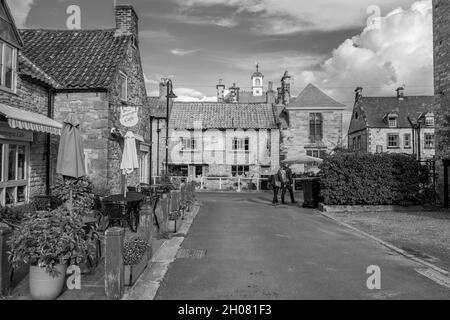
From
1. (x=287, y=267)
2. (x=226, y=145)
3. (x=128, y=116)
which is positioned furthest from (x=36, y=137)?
(x=226, y=145)

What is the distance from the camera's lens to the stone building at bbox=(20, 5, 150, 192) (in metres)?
14.2

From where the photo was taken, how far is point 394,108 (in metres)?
46.8

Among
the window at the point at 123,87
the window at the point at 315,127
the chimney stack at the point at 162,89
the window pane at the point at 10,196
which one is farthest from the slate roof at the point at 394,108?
the window pane at the point at 10,196

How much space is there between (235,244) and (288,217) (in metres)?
5.20

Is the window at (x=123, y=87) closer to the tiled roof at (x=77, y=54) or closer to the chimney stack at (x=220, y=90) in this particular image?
the tiled roof at (x=77, y=54)

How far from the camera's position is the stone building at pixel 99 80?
1420cm

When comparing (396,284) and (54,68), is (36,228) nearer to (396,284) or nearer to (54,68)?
(396,284)

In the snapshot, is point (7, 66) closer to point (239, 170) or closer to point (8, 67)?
point (8, 67)

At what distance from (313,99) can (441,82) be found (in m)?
20.3

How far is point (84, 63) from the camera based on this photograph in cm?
1536

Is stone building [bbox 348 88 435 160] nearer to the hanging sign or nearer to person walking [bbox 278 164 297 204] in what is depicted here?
person walking [bbox 278 164 297 204]

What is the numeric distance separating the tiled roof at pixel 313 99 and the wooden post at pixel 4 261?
109 feet

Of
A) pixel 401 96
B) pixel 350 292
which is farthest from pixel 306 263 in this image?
pixel 401 96

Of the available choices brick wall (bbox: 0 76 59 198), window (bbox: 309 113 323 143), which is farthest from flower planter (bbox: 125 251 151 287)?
window (bbox: 309 113 323 143)
